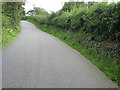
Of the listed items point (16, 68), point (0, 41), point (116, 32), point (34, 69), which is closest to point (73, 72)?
point (34, 69)

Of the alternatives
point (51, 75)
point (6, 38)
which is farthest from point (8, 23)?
point (51, 75)

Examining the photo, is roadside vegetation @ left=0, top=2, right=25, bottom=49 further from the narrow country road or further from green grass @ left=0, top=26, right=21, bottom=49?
the narrow country road

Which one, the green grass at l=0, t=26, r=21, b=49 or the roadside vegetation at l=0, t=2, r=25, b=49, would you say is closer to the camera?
the green grass at l=0, t=26, r=21, b=49

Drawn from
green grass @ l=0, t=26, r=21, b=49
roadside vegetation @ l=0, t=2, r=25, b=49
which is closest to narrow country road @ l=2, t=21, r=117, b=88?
green grass @ l=0, t=26, r=21, b=49

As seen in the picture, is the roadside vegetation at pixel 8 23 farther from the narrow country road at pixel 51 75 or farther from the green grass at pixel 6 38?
the narrow country road at pixel 51 75

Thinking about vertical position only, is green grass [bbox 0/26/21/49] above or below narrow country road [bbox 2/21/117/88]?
above

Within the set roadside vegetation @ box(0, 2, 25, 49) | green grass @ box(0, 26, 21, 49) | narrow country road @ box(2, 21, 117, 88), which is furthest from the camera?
roadside vegetation @ box(0, 2, 25, 49)

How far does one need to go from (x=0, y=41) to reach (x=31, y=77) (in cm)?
609

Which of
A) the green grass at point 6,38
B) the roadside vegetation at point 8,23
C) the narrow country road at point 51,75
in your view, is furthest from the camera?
the roadside vegetation at point 8,23

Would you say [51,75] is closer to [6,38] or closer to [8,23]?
[6,38]

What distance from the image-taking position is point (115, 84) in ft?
16.8

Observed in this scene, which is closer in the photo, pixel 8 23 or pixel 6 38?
pixel 6 38

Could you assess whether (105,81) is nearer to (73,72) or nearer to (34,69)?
(73,72)

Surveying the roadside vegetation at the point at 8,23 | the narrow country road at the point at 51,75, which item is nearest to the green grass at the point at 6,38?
the roadside vegetation at the point at 8,23
